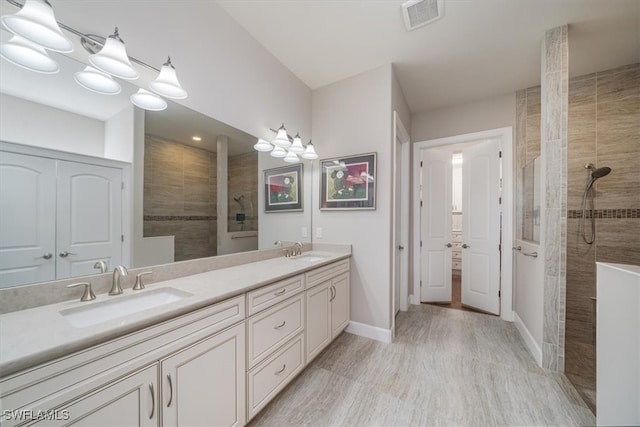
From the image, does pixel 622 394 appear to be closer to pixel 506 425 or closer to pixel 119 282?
pixel 506 425

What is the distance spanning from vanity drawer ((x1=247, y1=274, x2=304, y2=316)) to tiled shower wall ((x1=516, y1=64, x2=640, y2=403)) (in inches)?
104

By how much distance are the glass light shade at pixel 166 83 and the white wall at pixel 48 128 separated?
1.17ft

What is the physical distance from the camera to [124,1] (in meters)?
1.30

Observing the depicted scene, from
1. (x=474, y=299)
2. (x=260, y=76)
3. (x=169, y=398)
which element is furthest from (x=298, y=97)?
(x=474, y=299)

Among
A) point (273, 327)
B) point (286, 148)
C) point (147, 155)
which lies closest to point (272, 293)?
point (273, 327)

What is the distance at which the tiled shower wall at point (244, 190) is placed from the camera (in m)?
1.96

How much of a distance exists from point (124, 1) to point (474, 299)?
4.50 metres

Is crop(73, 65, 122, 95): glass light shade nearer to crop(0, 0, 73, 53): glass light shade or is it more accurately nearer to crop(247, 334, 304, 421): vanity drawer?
crop(0, 0, 73, 53): glass light shade

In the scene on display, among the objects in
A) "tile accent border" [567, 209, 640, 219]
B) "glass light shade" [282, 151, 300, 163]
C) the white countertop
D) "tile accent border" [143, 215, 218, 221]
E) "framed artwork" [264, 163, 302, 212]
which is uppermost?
"glass light shade" [282, 151, 300, 163]

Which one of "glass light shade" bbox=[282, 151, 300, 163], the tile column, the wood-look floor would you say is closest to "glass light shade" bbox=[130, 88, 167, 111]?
"glass light shade" bbox=[282, 151, 300, 163]

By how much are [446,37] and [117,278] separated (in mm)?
2996

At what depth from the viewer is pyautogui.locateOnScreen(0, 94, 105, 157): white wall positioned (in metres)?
0.98

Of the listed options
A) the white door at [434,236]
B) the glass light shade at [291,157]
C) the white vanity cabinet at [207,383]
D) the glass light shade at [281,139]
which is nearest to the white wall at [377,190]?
the glass light shade at [291,157]

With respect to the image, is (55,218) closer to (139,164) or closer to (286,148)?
(139,164)
